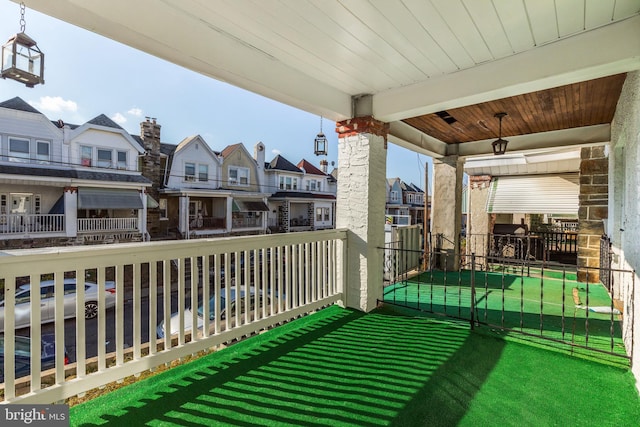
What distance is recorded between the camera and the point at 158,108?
14.1m

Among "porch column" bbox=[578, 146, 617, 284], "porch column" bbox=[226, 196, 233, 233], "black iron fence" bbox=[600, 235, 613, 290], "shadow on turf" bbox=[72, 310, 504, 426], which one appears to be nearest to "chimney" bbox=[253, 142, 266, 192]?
"porch column" bbox=[226, 196, 233, 233]

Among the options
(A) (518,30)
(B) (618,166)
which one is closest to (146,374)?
(A) (518,30)

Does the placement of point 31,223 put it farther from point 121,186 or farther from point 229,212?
point 229,212

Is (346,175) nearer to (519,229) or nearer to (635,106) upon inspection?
(635,106)

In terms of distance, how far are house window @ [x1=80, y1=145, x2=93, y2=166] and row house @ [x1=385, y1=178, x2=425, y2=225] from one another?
2144 centimetres

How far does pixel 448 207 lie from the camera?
6.65 meters

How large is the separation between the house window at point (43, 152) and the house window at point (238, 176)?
779 centimetres

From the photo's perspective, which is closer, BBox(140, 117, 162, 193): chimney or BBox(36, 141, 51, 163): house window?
BBox(36, 141, 51, 163): house window

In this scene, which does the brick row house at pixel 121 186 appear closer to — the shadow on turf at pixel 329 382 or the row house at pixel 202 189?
the row house at pixel 202 189

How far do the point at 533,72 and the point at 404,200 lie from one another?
2904 centimetres

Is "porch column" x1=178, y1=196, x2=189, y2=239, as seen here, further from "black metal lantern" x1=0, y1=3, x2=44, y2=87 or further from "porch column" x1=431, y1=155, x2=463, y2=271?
"black metal lantern" x1=0, y1=3, x2=44, y2=87

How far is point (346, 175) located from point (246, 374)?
8.83ft

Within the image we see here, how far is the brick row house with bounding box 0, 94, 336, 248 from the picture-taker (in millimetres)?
9219

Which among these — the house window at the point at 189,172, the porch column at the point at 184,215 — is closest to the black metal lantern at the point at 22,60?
the porch column at the point at 184,215
